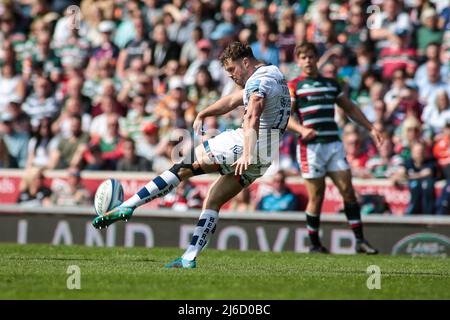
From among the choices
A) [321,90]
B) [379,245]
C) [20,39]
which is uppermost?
[20,39]

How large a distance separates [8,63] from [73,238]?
6.02m

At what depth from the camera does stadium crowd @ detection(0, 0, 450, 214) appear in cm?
1683

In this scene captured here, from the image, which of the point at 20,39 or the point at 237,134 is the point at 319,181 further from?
the point at 20,39

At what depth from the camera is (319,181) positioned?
13211 mm

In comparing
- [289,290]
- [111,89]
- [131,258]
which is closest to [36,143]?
[111,89]

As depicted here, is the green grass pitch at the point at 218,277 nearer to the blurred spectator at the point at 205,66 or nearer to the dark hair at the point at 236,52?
the dark hair at the point at 236,52

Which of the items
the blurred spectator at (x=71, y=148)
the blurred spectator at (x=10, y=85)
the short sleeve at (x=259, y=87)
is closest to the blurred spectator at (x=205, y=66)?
the blurred spectator at (x=71, y=148)


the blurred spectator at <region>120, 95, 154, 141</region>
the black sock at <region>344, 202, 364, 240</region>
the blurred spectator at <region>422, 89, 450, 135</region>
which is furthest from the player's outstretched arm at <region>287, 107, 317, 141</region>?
the blurred spectator at <region>120, 95, 154, 141</region>

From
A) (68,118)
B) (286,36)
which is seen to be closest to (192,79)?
(286,36)

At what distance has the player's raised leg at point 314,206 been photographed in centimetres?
1324

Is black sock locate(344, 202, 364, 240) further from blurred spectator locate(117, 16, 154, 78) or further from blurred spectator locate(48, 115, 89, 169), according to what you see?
blurred spectator locate(117, 16, 154, 78)

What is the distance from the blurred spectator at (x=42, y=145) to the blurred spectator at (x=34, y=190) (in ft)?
3.61

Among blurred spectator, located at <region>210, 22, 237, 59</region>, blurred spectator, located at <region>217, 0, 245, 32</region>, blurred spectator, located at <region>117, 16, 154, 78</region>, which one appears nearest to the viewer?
blurred spectator, located at <region>210, 22, 237, 59</region>
